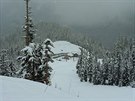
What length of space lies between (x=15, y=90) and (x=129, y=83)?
78164mm

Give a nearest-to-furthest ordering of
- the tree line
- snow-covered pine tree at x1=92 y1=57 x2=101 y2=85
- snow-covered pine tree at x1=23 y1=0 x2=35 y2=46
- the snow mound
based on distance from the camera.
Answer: the snow mound < snow-covered pine tree at x1=23 y1=0 x2=35 y2=46 < the tree line < snow-covered pine tree at x1=92 y1=57 x2=101 y2=85

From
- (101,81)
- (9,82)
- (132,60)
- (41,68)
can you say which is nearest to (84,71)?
(101,81)

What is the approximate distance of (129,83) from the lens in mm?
82312

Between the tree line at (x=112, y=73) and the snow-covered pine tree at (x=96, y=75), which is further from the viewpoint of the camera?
the snow-covered pine tree at (x=96, y=75)

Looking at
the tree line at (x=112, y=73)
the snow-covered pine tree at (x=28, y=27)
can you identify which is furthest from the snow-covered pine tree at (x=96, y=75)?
the snow-covered pine tree at (x=28, y=27)

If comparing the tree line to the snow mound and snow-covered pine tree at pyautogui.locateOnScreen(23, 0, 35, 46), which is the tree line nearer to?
snow-covered pine tree at pyautogui.locateOnScreen(23, 0, 35, 46)

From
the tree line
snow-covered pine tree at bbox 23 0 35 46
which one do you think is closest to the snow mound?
snow-covered pine tree at bbox 23 0 35 46

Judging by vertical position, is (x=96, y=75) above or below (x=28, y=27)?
below

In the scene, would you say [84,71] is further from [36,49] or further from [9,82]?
[9,82]

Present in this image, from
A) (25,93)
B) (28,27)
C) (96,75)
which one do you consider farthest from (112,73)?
(25,93)

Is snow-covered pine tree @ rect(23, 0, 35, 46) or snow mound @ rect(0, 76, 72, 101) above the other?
snow-covered pine tree @ rect(23, 0, 35, 46)

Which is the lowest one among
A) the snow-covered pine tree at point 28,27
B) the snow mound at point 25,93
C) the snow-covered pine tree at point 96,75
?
the snow-covered pine tree at point 96,75

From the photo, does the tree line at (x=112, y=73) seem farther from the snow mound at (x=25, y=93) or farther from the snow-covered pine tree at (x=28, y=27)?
the snow mound at (x=25, y=93)

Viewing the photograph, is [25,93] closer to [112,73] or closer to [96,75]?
[112,73]
